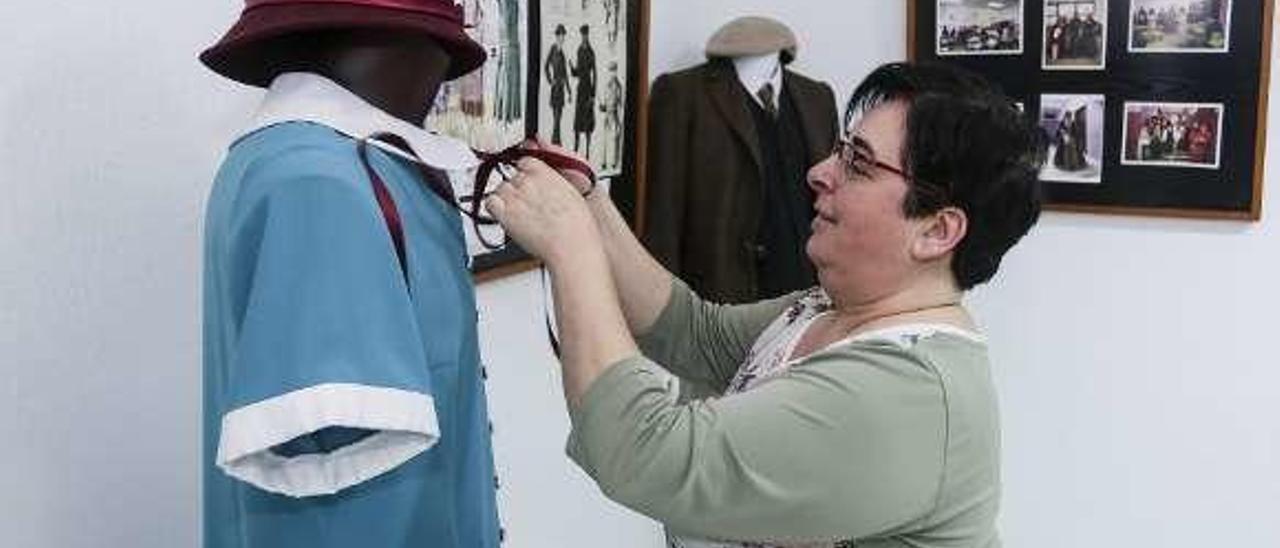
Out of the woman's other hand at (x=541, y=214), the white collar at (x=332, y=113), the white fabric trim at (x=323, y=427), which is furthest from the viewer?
the woman's other hand at (x=541, y=214)

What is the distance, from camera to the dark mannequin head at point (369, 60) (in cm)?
89

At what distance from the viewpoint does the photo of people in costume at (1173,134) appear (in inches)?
99.1

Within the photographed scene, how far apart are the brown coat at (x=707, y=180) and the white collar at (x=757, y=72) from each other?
0.08ft

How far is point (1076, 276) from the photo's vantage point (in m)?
2.67

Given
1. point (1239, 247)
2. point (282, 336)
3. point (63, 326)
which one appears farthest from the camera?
point (1239, 247)

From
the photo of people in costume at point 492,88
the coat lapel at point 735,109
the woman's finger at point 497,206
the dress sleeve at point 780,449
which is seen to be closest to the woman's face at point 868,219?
the dress sleeve at point 780,449

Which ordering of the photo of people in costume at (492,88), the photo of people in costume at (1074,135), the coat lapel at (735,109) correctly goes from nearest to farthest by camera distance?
1. the photo of people in costume at (492,88)
2. the coat lapel at (735,109)
3. the photo of people in costume at (1074,135)

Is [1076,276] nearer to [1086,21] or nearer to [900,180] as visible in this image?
[1086,21]

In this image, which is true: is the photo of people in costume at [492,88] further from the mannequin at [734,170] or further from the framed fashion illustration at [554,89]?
the mannequin at [734,170]

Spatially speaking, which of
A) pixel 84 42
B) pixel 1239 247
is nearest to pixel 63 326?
pixel 84 42

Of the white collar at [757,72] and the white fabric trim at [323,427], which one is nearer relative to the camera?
the white fabric trim at [323,427]

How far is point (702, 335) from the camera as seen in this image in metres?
1.44

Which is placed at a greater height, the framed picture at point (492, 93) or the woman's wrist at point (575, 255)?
the framed picture at point (492, 93)

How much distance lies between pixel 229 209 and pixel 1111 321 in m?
2.26
